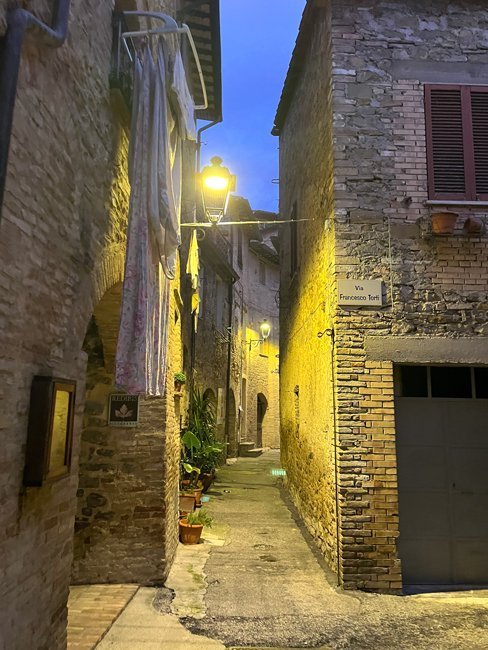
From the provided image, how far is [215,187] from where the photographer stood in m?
6.55

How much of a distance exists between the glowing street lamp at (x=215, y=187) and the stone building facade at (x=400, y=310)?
140cm

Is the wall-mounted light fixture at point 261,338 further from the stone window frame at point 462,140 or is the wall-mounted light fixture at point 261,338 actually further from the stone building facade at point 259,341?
the stone window frame at point 462,140

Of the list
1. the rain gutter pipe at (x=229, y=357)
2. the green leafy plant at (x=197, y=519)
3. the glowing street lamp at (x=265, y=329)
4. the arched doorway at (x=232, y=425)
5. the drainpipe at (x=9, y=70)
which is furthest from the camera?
the glowing street lamp at (x=265, y=329)

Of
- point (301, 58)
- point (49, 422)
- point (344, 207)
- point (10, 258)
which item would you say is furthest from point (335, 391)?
point (301, 58)

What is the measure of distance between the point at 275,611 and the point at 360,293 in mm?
3613

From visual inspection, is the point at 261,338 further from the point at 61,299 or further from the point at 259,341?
the point at 61,299

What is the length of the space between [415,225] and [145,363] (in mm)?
4014

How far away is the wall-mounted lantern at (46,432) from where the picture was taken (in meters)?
3.01

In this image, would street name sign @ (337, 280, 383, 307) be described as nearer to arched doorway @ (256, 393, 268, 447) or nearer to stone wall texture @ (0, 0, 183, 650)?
stone wall texture @ (0, 0, 183, 650)

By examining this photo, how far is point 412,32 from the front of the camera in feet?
22.4

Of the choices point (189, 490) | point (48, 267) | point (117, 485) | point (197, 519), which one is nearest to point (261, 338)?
point (189, 490)

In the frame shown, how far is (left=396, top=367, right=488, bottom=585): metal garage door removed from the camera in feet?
19.4

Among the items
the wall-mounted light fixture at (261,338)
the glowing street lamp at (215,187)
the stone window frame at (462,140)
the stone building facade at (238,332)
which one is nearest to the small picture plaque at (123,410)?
the glowing street lamp at (215,187)

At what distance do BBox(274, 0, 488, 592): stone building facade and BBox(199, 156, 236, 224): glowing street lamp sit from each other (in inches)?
55.0
